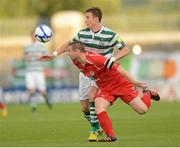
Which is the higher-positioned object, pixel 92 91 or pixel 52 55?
pixel 52 55

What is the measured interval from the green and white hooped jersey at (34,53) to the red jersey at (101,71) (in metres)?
11.2

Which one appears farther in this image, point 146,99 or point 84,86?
point 84,86

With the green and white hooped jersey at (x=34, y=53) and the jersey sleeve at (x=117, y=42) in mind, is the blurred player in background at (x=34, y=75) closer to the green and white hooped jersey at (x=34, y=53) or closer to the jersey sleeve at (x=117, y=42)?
the green and white hooped jersey at (x=34, y=53)

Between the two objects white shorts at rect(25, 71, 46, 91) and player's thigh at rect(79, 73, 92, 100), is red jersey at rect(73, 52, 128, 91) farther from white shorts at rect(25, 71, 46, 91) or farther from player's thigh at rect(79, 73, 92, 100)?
white shorts at rect(25, 71, 46, 91)

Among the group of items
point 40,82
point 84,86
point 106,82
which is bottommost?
point 40,82

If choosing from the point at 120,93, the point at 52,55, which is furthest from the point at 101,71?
the point at 52,55

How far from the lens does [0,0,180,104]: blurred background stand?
125ft

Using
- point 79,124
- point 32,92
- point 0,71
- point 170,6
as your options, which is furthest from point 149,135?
point 170,6

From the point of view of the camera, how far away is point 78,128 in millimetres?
21297

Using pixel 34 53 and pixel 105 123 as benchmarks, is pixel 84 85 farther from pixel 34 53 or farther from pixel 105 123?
pixel 34 53

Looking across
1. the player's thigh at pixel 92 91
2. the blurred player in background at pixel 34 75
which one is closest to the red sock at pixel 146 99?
the player's thigh at pixel 92 91

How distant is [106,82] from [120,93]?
13.3 inches

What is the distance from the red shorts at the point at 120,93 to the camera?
17.5 meters

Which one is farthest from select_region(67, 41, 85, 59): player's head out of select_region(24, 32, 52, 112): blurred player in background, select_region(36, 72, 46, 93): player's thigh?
select_region(36, 72, 46, 93): player's thigh
